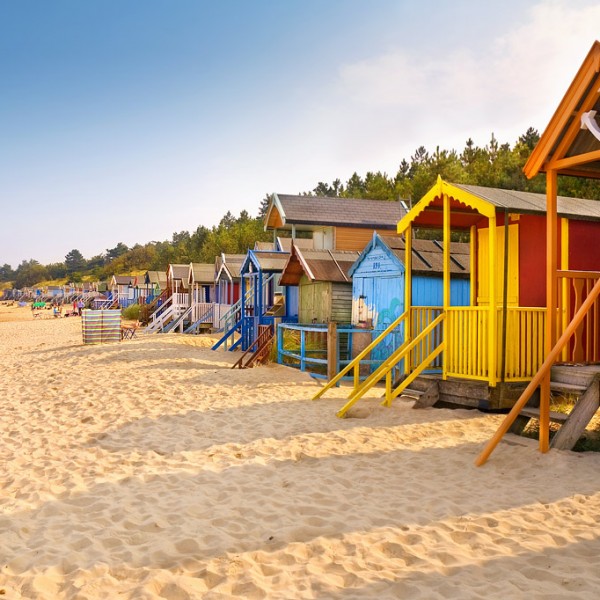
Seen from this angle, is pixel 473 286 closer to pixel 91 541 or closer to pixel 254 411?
pixel 254 411

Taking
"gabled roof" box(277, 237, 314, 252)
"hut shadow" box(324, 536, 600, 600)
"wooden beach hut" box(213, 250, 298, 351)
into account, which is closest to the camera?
"hut shadow" box(324, 536, 600, 600)

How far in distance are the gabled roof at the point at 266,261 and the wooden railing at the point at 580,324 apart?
12.9 metres

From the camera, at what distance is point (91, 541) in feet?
15.5

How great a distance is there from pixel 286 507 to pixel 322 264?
1189 cm

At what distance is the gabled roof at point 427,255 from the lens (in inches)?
530

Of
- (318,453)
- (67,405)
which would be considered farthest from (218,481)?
(67,405)

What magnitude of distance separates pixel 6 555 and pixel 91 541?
0.62 m

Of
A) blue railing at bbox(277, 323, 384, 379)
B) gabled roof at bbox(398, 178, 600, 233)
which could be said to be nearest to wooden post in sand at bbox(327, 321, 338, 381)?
blue railing at bbox(277, 323, 384, 379)

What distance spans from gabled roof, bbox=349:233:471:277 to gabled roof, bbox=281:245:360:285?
6.34ft

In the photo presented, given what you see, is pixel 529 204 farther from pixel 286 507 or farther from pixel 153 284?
pixel 153 284

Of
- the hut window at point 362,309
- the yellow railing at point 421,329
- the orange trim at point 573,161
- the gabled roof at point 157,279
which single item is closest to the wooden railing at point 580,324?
the orange trim at point 573,161

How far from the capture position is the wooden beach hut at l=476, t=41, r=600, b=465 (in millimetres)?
6938

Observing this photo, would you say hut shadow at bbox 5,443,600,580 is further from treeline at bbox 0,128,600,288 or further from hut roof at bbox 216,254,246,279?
hut roof at bbox 216,254,246,279

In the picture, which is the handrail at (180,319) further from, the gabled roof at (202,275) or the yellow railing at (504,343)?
the yellow railing at (504,343)
